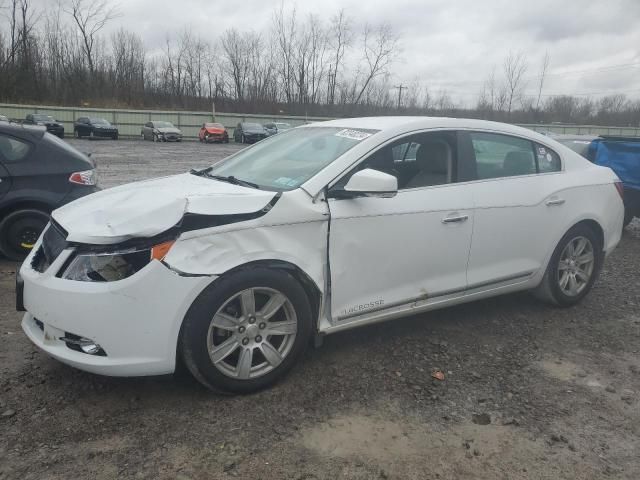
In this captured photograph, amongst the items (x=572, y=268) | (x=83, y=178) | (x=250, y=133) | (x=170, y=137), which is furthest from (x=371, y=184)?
(x=170, y=137)

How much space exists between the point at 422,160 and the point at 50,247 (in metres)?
2.50

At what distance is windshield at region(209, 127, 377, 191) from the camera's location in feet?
10.9

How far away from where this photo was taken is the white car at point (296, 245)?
262 cm

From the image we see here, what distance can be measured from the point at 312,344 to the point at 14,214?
12.7 feet

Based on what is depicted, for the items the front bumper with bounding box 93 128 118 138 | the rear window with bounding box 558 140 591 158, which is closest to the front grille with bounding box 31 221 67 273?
the rear window with bounding box 558 140 591 158

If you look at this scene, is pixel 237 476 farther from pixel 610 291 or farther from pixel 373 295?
pixel 610 291

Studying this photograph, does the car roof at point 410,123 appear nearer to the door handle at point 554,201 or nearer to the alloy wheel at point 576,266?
the door handle at point 554,201

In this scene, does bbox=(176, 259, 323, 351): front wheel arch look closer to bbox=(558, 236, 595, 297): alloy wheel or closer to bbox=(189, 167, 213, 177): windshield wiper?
bbox=(189, 167, 213, 177): windshield wiper

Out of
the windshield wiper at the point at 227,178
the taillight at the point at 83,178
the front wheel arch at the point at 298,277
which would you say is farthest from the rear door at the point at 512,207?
the taillight at the point at 83,178

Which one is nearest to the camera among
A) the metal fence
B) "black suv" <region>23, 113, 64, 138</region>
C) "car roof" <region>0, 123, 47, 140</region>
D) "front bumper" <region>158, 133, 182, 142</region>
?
"car roof" <region>0, 123, 47, 140</region>

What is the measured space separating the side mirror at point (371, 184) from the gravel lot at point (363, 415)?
1164 millimetres

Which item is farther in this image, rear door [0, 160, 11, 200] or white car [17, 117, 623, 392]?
rear door [0, 160, 11, 200]

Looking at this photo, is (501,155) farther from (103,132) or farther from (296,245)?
(103,132)

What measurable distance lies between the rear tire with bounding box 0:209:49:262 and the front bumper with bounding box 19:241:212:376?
10.6 feet
